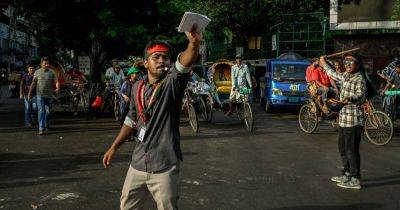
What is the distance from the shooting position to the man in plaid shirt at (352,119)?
734 cm

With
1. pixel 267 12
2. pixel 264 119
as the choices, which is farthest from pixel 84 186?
pixel 267 12

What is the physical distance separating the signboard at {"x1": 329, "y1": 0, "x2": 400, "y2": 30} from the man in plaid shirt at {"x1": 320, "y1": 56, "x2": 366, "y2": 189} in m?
26.6

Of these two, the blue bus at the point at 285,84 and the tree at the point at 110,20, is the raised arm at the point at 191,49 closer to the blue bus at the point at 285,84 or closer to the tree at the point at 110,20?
the tree at the point at 110,20

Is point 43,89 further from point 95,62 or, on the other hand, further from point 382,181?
point 382,181

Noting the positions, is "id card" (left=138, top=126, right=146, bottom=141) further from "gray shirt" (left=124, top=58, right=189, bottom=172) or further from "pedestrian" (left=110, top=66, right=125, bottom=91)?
"pedestrian" (left=110, top=66, right=125, bottom=91)

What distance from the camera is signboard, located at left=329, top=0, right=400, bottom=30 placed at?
107ft

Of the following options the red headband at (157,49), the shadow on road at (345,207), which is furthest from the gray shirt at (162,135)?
the shadow on road at (345,207)

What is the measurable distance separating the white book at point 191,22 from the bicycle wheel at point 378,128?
8451 mm

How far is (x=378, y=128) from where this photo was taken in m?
11.2

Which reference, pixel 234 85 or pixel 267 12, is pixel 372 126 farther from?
pixel 267 12

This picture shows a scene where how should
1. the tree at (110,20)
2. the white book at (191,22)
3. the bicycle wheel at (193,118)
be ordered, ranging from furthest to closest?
the tree at (110,20)
the bicycle wheel at (193,118)
the white book at (191,22)

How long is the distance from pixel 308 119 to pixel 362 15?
22041 millimetres

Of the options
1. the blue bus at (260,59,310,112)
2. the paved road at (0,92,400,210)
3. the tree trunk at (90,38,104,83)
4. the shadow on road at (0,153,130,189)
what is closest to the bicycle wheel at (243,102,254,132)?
the paved road at (0,92,400,210)

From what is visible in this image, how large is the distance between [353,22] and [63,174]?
2886 cm
